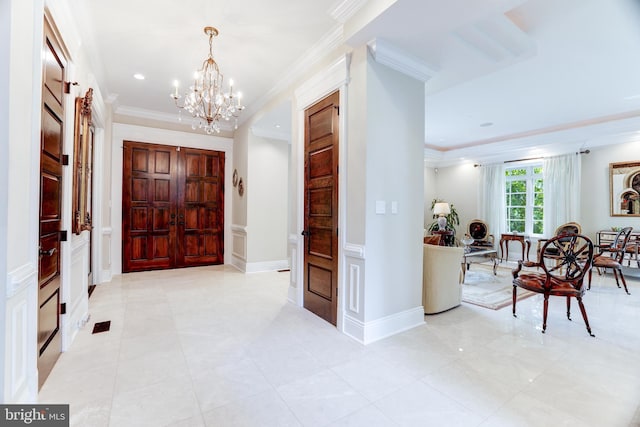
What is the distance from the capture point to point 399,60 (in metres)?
2.71

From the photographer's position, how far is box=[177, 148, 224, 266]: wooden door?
558 cm

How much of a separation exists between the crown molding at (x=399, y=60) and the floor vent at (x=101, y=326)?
3545 millimetres

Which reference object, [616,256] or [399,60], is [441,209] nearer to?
[616,256]

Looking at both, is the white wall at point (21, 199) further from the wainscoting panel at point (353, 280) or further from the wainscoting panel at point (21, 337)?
the wainscoting panel at point (353, 280)

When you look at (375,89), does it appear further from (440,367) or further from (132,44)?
(132,44)

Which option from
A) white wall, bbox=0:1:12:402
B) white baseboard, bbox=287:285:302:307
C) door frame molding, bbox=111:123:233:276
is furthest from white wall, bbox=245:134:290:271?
white wall, bbox=0:1:12:402

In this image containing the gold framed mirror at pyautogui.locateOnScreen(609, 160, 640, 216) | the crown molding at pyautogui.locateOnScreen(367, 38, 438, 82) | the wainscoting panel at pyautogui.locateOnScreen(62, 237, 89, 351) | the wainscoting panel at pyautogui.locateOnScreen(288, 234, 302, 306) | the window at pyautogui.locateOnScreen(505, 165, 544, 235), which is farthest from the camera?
the window at pyautogui.locateOnScreen(505, 165, 544, 235)

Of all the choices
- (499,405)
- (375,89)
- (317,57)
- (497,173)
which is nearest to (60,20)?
(317,57)

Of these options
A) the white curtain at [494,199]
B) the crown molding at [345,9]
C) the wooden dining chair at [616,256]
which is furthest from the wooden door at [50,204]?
the white curtain at [494,199]

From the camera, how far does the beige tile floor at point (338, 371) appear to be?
165 centimetres

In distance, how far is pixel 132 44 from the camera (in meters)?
3.16

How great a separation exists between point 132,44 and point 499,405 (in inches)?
177

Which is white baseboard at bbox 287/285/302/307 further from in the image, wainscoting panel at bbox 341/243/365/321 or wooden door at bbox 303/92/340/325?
wainscoting panel at bbox 341/243/365/321

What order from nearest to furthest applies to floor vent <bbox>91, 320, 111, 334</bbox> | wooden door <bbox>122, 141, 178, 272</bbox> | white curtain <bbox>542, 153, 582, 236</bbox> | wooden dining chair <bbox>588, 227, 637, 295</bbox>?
floor vent <bbox>91, 320, 111, 334</bbox> → wooden dining chair <bbox>588, 227, 637, 295</bbox> → wooden door <bbox>122, 141, 178, 272</bbox> → white curtain <bbox>542, 153, 582, 236</bbox>
